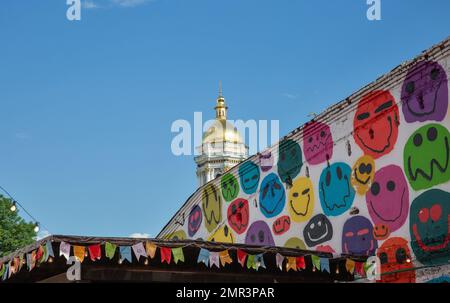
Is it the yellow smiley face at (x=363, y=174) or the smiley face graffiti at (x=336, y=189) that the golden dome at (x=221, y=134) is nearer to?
the smiley face graffiti at (x=336, y=189)

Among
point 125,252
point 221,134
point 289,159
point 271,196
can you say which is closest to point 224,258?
point 125,252

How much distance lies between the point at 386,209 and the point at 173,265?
456 centimetres

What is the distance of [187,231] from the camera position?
77.3ft

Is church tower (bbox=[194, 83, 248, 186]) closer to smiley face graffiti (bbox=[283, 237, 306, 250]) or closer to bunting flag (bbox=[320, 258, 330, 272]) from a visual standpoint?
smiley face graffiti (bbox=[283, 237, 306, 250])

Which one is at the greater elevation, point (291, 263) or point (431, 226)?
point (431, 226)

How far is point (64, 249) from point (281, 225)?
796 centimetres

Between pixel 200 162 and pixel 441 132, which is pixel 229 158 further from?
pixel 441 132

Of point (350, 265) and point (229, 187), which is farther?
point (229, 187)

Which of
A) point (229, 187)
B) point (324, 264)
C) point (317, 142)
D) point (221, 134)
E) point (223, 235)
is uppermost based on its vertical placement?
point (221, 134)

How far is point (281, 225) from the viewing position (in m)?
18.1

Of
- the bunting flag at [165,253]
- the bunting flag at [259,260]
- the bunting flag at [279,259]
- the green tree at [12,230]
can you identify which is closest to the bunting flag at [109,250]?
the bunting flag at [165,253]

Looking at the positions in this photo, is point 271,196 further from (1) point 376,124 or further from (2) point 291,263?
(2) point 291,263

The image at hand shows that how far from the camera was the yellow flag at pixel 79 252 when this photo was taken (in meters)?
11.4
